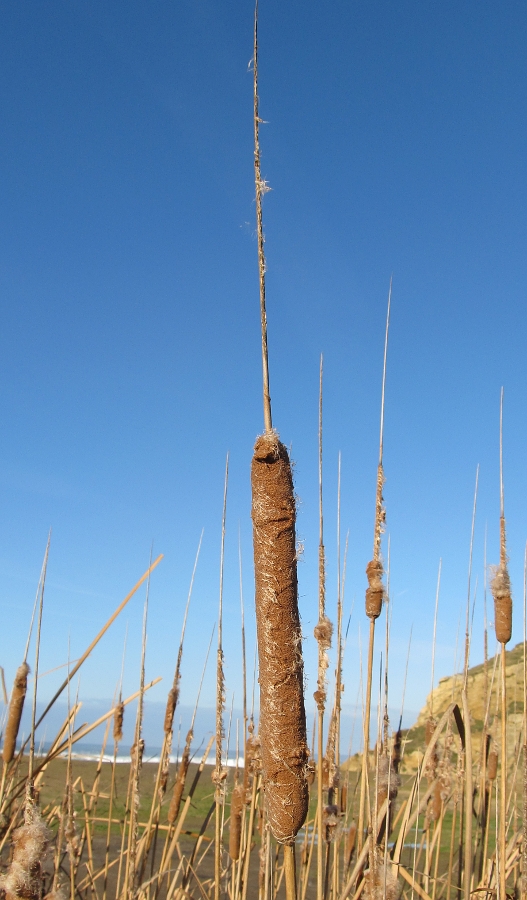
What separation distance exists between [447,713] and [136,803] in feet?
4.19

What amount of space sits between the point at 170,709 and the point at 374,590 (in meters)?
1.51

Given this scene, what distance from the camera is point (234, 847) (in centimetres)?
282

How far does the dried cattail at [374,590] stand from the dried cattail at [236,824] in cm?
131

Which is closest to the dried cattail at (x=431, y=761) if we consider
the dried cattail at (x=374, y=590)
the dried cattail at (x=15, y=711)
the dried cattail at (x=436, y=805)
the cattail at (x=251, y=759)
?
the dried cattail at (x=436, y=805)

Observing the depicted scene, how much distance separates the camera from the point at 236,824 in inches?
112

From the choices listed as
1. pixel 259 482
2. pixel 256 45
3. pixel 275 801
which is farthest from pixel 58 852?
pixel 256 45

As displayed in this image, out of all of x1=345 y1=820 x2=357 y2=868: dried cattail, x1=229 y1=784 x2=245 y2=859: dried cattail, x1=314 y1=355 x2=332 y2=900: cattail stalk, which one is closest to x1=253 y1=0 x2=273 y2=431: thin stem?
x1=314 y1=355 x2=332 y2=900: cattail stalk

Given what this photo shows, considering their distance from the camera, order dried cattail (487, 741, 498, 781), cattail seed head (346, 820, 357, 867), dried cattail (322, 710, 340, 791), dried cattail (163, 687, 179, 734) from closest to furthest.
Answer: dried cattail (322, 710, 340, 791) < cattail seed head (346, 820, 357, 867) < dried cattail (163, 687, 179, 734) < dried cattail (487, 741, 498, 781)

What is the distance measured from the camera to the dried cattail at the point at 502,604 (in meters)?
2.58

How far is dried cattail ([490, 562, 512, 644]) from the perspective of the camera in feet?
8.46

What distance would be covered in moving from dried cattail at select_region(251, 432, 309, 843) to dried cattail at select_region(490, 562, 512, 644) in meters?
1.35

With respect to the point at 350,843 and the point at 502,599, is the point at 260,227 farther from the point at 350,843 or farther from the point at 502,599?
the point at 350,843

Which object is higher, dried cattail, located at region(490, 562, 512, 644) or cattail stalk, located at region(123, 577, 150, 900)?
dried cattail, located at region(490, 562, 512, 644)

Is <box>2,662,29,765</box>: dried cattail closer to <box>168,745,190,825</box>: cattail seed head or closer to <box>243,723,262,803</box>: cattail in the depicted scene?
<box>168,745,190,825</box>: cattail seed head
